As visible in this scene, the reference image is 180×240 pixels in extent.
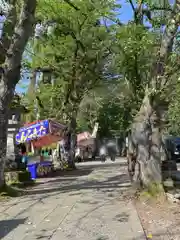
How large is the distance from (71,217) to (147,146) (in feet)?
11.5

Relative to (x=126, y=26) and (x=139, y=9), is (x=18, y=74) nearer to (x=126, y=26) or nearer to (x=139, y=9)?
(x=139, y=9)

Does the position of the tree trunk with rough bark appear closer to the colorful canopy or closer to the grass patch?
the grass patch

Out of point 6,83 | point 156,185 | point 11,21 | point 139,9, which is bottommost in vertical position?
point 156,185

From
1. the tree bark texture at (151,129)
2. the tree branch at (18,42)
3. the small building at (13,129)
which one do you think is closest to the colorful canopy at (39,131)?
the small building at (13,129)

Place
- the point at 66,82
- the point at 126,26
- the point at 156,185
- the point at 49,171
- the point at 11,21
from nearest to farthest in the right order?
1. the point at 156,185
2. the point at 11,21
3. the point at 126,26
4. the point at 49,171
5. the point at 66,82

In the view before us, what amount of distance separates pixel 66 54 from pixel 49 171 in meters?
7.11

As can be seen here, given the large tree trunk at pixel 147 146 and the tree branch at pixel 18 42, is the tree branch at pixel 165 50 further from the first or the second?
the tree branch at pixel 18 42

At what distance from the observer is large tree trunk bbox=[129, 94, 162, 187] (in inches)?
464

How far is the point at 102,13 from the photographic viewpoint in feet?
77.6

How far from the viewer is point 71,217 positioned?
370 inches

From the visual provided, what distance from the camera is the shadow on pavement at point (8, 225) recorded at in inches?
316

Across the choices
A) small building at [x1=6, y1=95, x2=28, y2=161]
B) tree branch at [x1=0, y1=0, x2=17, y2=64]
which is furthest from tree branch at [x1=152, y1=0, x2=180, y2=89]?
small building at [x1=6, y1=95, x2=28, y2=161]

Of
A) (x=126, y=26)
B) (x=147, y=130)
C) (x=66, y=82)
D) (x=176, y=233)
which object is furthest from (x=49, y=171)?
(x=176, y=233)

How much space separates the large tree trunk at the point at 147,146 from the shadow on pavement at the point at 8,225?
3.99 meters
